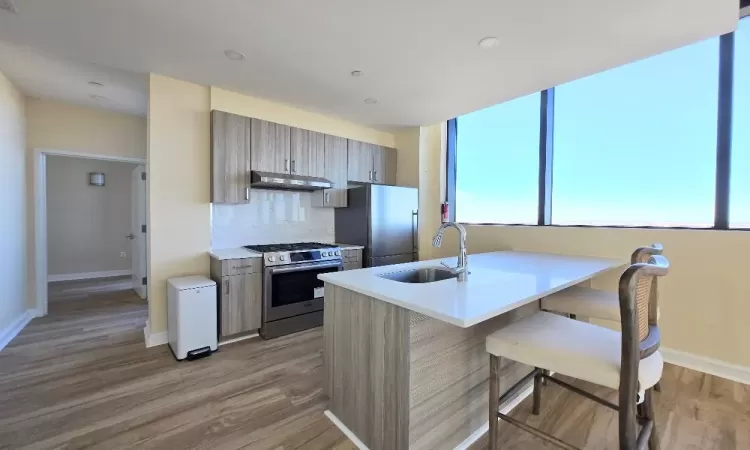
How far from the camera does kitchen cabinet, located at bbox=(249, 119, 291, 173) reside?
127 inches

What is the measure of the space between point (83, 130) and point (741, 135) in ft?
21.0

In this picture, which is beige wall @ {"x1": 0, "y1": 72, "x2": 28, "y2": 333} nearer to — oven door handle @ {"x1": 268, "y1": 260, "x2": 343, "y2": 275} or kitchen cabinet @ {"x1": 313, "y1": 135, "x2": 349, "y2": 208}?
oven door handle @ {"x1": 268, "y1": 260, "x2": 343, "y2": 275}

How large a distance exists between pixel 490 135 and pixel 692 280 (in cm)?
242

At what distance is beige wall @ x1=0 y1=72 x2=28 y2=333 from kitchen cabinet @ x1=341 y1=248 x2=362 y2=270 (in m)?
3.16

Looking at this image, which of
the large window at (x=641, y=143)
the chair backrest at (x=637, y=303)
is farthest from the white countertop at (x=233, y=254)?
the large window at (x=641, y=143)

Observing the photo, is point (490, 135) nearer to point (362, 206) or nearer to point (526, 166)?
point (526, 166)

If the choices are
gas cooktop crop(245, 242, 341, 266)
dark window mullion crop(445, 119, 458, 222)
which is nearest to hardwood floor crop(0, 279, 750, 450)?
gas cooktop crop(245, 242, 341, 266)

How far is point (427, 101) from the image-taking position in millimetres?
3336

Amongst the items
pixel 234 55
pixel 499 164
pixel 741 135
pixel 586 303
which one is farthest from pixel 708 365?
pixel 234 55

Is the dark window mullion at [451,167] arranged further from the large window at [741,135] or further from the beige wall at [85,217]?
the beige wall at [85,217]

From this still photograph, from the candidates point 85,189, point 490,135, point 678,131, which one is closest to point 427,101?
point 490,135

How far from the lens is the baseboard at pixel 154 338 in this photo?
2809mm

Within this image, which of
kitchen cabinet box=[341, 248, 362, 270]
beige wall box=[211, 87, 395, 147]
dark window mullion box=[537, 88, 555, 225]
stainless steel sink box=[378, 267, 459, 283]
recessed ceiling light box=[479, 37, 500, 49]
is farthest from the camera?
Answer: kitchen cabinet box=[341, 248, 362, 270]

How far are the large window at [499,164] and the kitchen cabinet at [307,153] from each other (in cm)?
190
